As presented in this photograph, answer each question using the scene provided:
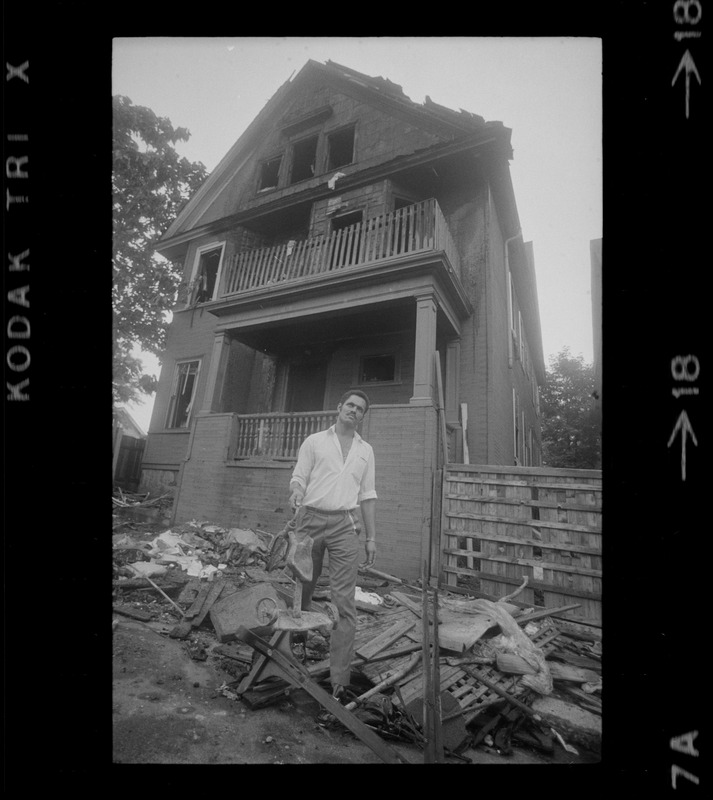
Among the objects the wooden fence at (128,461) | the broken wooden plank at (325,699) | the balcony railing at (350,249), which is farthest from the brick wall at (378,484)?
the balcony railing at (350,249)

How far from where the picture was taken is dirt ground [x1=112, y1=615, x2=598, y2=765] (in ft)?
6.17

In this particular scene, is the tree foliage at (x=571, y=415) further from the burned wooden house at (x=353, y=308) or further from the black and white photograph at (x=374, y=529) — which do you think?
the burned wooden house at (x=353, y=308)

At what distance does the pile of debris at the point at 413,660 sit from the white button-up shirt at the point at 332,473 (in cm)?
70

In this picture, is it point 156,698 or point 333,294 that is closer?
point 156,698

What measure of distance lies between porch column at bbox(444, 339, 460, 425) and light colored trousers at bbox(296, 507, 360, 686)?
4.17m

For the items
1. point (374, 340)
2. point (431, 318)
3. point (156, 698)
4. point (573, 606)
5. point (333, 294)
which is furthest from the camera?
point (374, 340)

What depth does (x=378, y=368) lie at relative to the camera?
7.80 metres

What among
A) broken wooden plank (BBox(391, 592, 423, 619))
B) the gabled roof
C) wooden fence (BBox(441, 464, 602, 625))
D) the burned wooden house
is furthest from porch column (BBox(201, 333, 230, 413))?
broken wooden plank (BBox(391, 592, 423, 619))

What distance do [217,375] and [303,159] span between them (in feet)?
19.7

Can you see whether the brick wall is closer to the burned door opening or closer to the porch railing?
the porch railing
